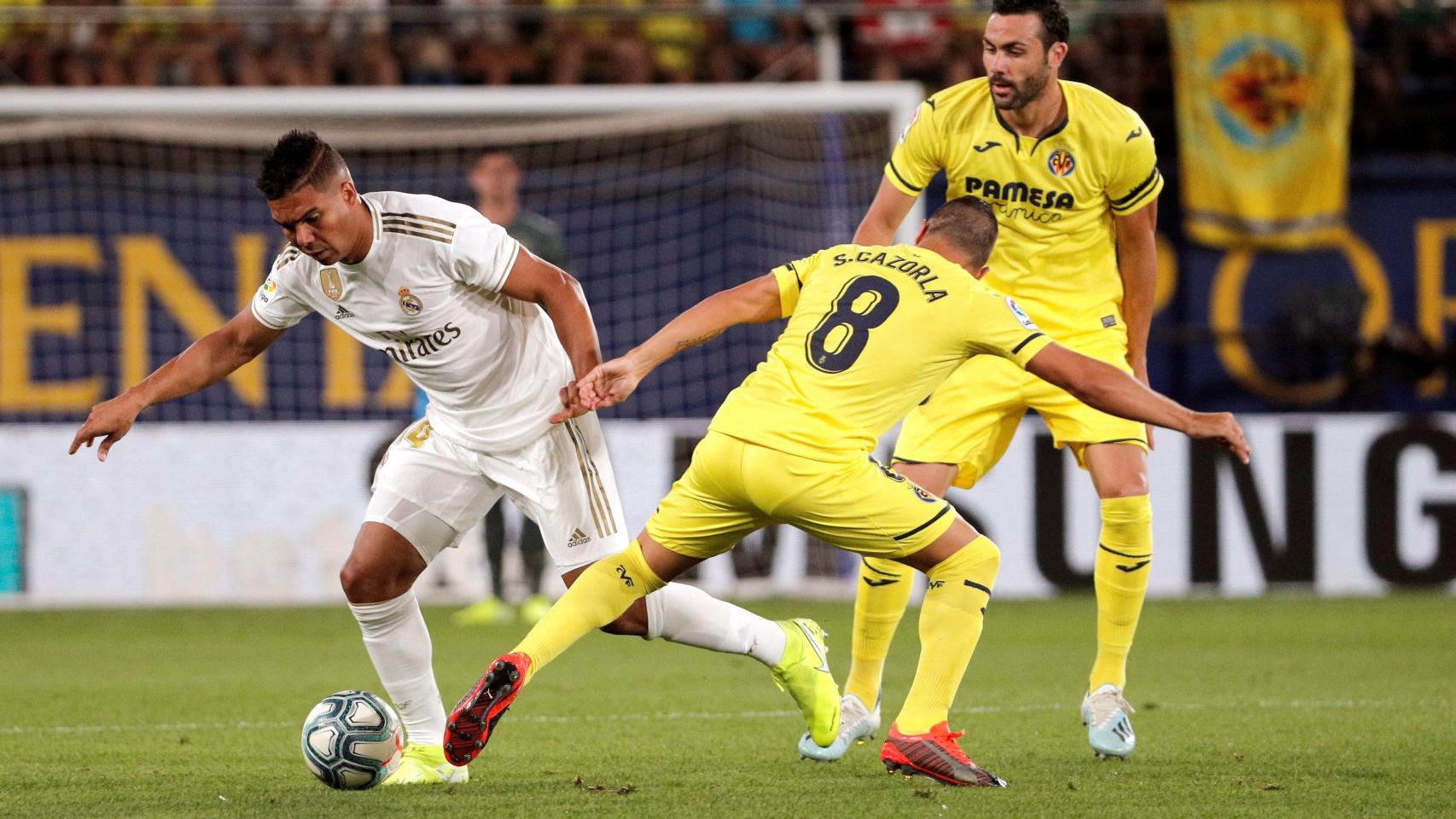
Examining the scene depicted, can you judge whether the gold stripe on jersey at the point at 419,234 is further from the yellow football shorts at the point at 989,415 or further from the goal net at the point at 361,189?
the goal net at the point at 361,189

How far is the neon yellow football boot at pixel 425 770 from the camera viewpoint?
15.4 ft

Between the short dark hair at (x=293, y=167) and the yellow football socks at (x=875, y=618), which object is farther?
the yellow football socks at (x=875, y=618)

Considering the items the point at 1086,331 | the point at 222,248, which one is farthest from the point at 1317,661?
the point at 222,248

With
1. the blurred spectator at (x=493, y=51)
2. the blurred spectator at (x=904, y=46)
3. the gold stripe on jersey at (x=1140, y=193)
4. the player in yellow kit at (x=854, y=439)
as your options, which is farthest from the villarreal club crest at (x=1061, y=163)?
the blurred spectator at (x=493, y=51)

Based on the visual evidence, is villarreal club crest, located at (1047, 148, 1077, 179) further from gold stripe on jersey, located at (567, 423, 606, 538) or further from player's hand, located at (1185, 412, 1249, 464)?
gold stripe on jersey, located at (567, 423, 606, 538)

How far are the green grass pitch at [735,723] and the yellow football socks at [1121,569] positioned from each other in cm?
31

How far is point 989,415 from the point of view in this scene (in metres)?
5.50

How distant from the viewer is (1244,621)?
9359mm

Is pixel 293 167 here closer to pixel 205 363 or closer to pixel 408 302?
pixel 408 302

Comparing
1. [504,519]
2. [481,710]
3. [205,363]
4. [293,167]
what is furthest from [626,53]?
[481,710]

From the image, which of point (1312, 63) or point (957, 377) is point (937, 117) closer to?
point (957, 377)

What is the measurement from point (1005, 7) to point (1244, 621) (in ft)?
16.6

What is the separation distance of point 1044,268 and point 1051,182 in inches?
11.0

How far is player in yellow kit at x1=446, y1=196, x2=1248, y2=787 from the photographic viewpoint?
441cm
